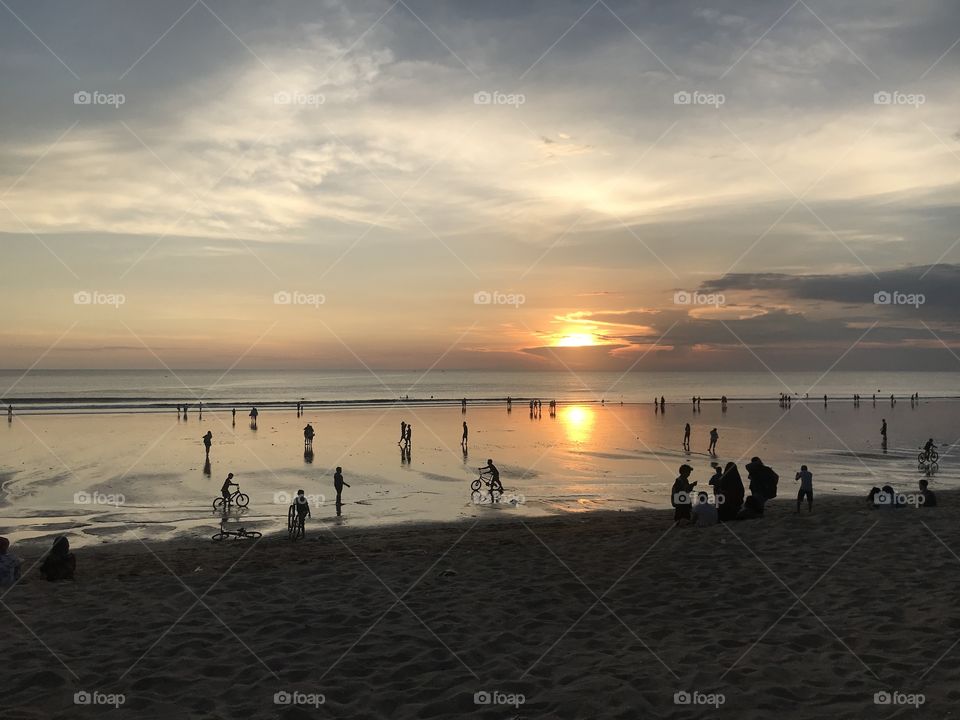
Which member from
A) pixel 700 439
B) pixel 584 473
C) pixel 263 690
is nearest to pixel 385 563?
pixel 263 690

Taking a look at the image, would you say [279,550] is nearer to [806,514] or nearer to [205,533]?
[205,533]

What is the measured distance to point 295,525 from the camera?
1967 cm

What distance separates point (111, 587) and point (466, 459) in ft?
83.9

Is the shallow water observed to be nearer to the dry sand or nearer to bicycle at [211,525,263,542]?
bicycle at [211,525,263,542]

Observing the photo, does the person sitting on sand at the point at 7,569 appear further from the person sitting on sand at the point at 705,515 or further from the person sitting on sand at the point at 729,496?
the person sitting on sand at the point at 729,496

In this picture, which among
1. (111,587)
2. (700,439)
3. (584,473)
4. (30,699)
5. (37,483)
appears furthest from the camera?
(700,439)

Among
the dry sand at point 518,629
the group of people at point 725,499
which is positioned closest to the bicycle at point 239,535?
the dry sand at point 518,629

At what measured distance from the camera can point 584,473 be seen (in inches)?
1312

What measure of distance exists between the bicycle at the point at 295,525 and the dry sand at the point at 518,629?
226 cm

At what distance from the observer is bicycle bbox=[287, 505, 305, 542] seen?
19.4 m

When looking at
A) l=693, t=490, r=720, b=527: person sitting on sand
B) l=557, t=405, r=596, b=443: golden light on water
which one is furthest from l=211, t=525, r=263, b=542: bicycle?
l=557, t=405, r=596, b=443: golden light on water

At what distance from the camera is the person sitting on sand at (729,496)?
59.3 feet

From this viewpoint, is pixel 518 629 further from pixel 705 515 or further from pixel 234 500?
pixel 234 500

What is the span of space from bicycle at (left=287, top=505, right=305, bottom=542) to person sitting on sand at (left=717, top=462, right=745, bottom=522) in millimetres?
11569
